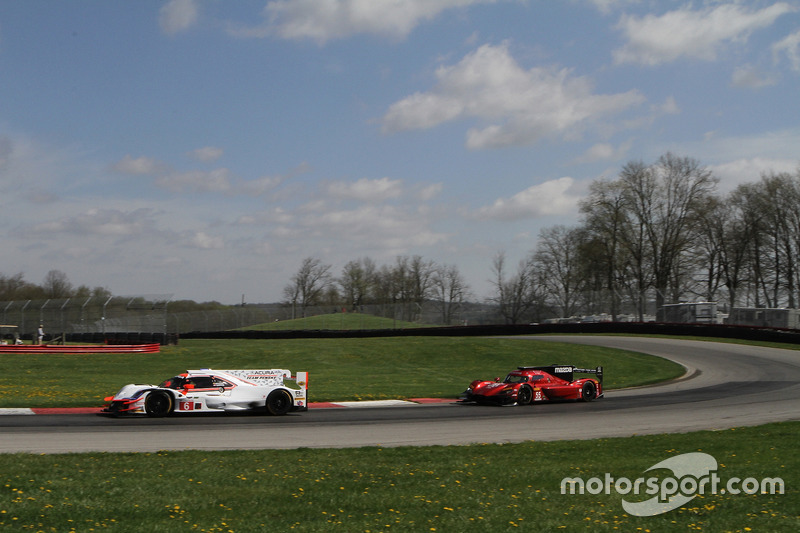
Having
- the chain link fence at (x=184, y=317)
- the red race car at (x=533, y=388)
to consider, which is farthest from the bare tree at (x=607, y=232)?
the red race car at (x=533, y=388)

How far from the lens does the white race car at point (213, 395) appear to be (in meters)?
17.8

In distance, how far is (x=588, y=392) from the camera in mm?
23500

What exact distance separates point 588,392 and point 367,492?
16199 mm

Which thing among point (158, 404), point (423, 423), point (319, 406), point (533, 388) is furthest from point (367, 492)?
point (533, 388)

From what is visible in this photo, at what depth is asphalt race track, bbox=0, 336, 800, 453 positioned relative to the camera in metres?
13.7

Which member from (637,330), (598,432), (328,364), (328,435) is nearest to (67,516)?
(328,435)

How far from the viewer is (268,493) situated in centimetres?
862

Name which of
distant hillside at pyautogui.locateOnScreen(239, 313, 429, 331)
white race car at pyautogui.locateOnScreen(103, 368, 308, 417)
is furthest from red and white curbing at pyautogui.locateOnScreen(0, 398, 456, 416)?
distant hillside at pyautogui.locateOnScreen(239, 313, 429, 331)

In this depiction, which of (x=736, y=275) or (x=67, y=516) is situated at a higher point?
(x=736, y=275)

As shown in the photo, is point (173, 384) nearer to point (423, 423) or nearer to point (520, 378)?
point (423, 423)

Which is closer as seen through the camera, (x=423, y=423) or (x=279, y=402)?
(x=423, y=423)

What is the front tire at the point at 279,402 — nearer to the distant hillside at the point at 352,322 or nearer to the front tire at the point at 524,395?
the front tire at the point at 524,395

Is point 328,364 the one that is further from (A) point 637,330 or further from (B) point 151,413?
(A) point 637,330

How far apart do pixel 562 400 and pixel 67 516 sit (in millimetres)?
18495
